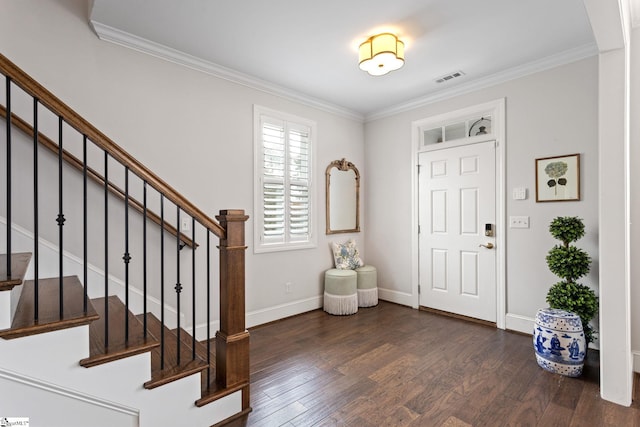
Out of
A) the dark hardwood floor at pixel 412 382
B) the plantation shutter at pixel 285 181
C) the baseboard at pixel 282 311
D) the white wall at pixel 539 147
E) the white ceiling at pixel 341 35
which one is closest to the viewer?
the dark hardwood floor at pixel 412 382

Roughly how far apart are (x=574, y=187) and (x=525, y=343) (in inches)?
59.1

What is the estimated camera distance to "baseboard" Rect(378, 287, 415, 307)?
4074mm

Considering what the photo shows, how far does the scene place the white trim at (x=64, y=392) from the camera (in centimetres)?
128

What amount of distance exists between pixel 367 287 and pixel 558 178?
2.38 m

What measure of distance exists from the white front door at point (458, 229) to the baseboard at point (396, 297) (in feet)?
0.56

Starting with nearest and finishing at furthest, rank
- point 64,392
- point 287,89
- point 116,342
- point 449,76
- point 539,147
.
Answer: point 64,392
point 116,342
point 539,147
point 449,76
point 287,89

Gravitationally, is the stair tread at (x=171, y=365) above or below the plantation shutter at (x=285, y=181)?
below

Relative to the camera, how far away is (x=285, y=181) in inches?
143

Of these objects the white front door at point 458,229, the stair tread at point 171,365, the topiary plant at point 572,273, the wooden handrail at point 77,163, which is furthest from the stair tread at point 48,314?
the white front door at point 458,229

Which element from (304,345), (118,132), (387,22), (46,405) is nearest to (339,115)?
(387,22)

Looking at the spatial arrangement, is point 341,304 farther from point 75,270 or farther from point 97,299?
point 75,270

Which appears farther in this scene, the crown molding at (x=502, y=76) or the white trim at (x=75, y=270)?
the crown molding at (x=502, y=76)

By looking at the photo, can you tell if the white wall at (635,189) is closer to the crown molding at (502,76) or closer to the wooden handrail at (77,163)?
the crown molding at (502,76)

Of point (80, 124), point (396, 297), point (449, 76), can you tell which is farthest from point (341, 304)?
point (80, 124)
